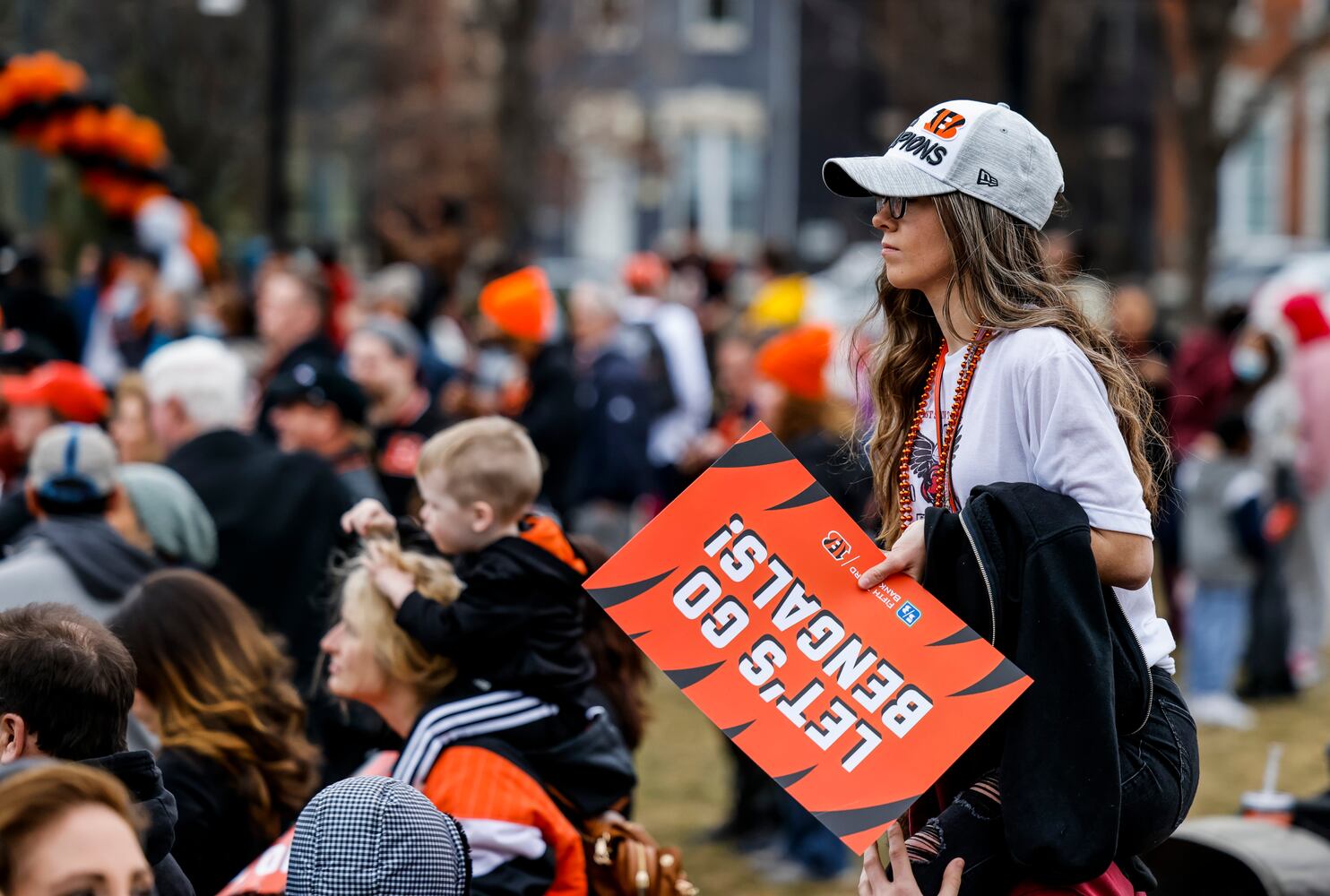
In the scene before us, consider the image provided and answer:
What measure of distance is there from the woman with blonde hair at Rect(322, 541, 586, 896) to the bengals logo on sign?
5.02ft

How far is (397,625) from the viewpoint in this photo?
3816 millimetres

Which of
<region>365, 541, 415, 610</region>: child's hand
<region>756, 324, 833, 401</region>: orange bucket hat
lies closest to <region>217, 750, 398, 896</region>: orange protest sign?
<region>365, 541, 415, 610</region>: child's hand

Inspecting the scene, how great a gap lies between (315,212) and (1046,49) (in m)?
24.9

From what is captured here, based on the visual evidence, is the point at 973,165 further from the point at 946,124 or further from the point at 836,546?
the point at 836,546

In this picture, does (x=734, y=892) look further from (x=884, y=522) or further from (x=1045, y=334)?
(x=1045, y=334)

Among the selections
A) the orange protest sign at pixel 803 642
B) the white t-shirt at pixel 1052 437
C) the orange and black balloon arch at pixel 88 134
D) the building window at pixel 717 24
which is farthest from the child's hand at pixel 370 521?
the building window at pixel 717 24

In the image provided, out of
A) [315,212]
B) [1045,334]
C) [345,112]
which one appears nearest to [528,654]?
[1045,334]

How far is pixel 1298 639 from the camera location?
10570 mm

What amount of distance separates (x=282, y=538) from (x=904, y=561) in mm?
3416

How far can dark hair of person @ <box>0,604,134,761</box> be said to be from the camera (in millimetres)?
2840

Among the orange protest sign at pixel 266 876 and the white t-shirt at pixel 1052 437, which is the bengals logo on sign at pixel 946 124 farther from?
the orange protest sign at pixel 266 876

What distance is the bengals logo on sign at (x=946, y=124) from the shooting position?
2.96 m

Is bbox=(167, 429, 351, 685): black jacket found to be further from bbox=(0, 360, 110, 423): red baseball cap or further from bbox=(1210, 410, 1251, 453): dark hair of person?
bbox=(1210, 410, 1251, 453): dark hair of person

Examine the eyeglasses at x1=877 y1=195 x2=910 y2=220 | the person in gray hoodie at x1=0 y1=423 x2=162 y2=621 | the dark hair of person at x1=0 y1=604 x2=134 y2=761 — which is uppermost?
the eyeglasses at x1=877 y1=195 x2=910 y2=220
